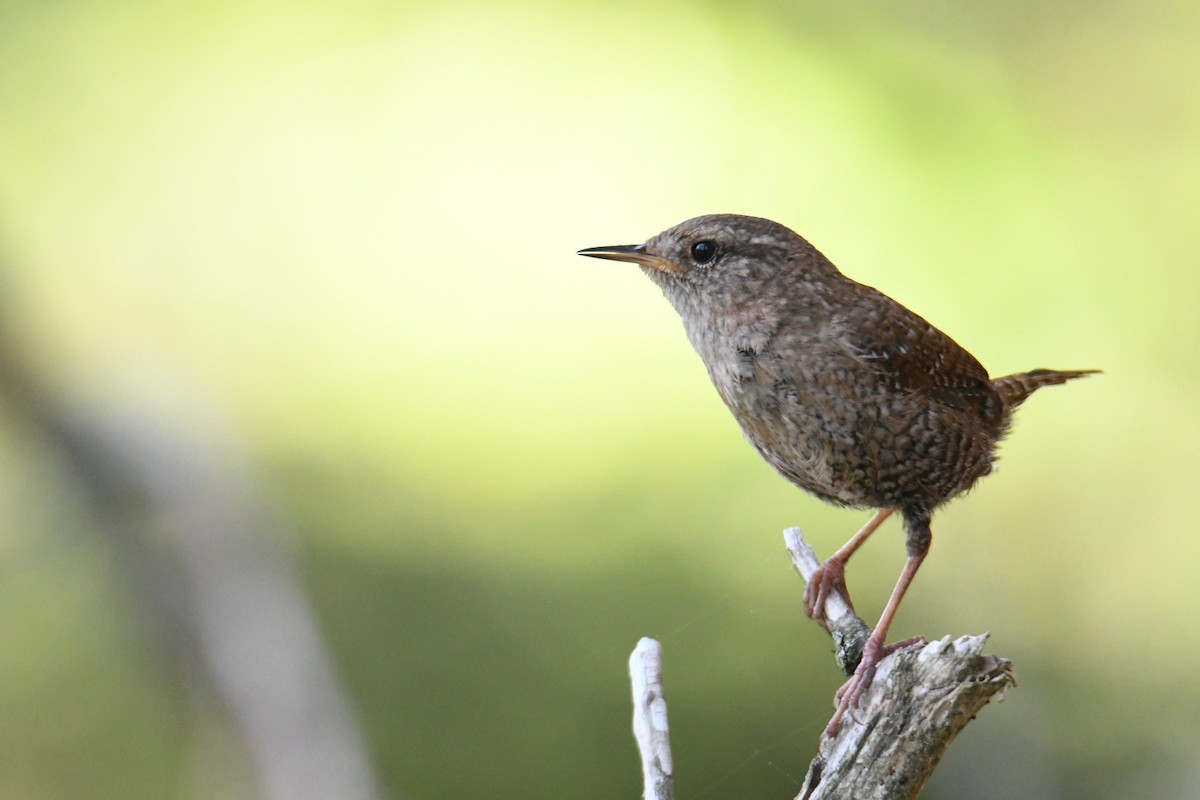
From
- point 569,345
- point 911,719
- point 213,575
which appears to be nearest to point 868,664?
point 911,719

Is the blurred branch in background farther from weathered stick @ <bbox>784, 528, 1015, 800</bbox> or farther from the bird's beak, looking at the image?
weathered stick @ <bbox>784, 528, 1015, 800</bbox>

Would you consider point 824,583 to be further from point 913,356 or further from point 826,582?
point 913,356

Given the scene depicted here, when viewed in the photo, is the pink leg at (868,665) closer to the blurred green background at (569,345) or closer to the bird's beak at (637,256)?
the bird's beak at (637,256)

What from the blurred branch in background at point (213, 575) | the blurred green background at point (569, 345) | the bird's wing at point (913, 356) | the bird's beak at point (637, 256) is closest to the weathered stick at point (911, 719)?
the bird's wing at point (913, 356)

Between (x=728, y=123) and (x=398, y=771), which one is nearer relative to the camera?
(x=398, y=771)

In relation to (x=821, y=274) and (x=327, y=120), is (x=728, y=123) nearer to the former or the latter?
(x=327, y=120)

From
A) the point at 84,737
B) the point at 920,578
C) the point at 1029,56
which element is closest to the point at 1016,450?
the point at 920,578

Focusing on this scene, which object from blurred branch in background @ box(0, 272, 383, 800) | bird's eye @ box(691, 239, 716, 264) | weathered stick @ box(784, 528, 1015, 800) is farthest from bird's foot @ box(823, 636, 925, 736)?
blurred branch in background @ box(0, 272, 383, 800)

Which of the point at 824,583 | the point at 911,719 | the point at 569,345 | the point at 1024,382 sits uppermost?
the point at 569,345
